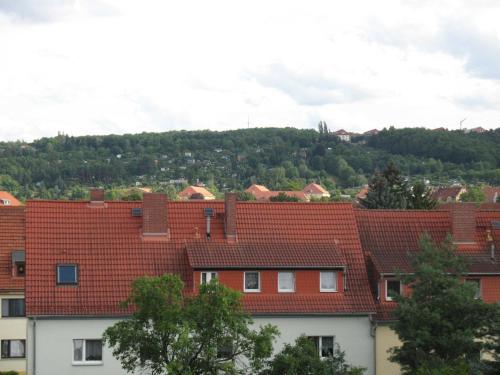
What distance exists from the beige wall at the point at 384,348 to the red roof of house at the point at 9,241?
16.3 m

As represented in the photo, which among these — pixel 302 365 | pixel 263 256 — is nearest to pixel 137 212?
pixel 263 256

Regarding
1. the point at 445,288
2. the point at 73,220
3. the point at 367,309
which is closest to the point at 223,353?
the point at 445,288

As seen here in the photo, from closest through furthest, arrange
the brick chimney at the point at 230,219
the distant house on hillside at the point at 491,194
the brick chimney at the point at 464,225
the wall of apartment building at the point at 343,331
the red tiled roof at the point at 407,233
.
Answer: the wall of apartment building at the point at 343,331
the brick chimney at the point at 230,219
the red tiled roof at the point at 407,233
the brick chimney at the point at 464,225
the distant house on hillside at the point at 491,194

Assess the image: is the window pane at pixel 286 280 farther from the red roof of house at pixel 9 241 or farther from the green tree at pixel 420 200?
the green tree at pixel 420 200

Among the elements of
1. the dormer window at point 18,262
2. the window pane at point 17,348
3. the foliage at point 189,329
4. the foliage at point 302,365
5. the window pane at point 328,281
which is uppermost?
the dormer window at point 18,262

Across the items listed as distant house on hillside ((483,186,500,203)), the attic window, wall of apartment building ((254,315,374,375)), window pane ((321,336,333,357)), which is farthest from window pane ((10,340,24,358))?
distant house on hillside ((483,186,500,203))

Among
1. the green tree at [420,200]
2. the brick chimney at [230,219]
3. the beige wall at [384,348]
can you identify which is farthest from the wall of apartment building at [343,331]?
the green tree at [420,200]

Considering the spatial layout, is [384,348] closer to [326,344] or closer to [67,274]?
[326,344]

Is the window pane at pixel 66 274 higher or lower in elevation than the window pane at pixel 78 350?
higher

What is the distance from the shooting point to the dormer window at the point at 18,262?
46.1 metres

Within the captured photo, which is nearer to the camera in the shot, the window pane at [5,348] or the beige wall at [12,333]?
the beige wall at [12,333]

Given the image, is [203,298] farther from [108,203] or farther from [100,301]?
[108,203]

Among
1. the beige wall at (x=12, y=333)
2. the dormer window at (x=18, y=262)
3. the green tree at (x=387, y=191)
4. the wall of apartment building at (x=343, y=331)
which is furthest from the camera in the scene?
the green tree at (x=387, y=191)

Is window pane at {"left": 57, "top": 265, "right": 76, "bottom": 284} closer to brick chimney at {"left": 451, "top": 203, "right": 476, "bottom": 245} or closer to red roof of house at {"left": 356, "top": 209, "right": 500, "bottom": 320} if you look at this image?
red roof of house at {"left": 356, "top": 209, "right": 500, "bottom": 320}
